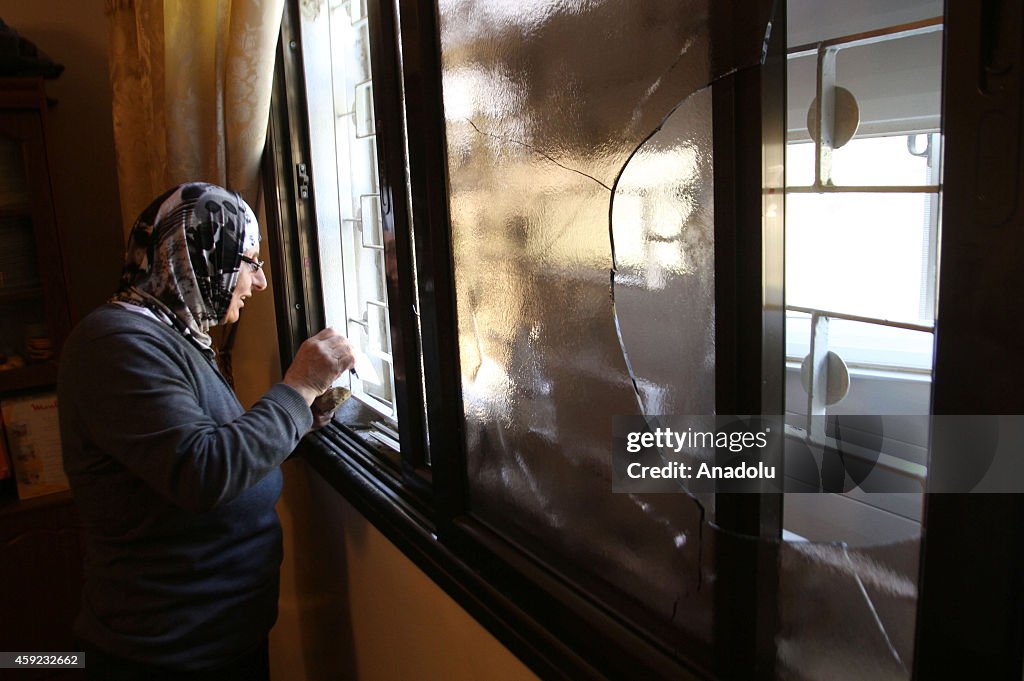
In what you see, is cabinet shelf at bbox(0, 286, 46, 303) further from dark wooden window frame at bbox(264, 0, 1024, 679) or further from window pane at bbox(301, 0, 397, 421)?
window pane at bbox(301, 0, 397, 421)

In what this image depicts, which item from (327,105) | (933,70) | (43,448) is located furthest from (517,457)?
(43,448)

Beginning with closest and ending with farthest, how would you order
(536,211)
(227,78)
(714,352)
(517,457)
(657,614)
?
(714,352), (657,614), (536,211), (517,457), (227,78)

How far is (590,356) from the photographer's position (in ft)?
2.79

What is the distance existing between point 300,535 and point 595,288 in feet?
4.47

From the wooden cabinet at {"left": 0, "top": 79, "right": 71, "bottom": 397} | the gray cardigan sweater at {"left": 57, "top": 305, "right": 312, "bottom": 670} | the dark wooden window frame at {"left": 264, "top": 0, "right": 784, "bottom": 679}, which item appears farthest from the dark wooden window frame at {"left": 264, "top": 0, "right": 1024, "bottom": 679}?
the wooden cabinet at {"left": 0, "top": 79, "right": 71, "bottom": 397}

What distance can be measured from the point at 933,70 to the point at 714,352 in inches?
10.7

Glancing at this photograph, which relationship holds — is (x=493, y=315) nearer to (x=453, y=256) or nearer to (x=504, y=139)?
(x=453, y=256)

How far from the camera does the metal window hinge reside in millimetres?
1734

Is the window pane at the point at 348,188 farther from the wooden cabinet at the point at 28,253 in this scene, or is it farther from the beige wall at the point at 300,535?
the wooden cabinet at the point at 28,253

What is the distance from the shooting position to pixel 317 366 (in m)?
1.30

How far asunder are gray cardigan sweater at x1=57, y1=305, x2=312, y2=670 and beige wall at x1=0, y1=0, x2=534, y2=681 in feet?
0.75

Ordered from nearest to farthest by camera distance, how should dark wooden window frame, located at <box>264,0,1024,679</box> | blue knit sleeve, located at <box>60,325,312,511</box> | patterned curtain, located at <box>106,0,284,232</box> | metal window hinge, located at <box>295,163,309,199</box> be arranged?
1. dark wooden window frame, located at <box>264,0,1024,679</box>
2. blue knit sleeve, located at <box>60,325,312,511</box>
3. patterned curtain, located at <box>106,0,284,232</box>
4. metal window hinge, located at <box>295,163,309,199</box>

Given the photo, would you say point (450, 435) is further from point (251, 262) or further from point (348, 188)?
point (348, 188)

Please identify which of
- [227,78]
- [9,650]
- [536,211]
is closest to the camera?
[536,211]
